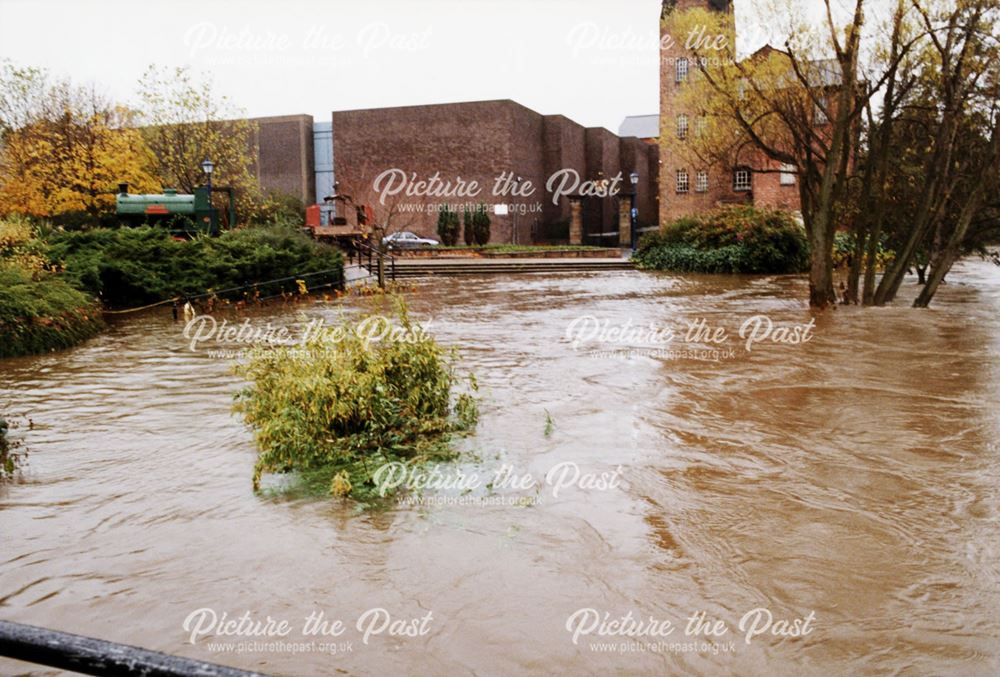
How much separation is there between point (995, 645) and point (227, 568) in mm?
4025

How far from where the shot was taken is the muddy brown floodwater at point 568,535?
12.9 ft

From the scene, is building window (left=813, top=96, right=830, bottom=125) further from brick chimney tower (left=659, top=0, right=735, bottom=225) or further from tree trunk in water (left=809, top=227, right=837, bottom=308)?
brick chimney tower (left=659, top=0, right=735, bottom=225)

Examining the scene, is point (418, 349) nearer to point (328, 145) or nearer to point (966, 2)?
point (966, 2)

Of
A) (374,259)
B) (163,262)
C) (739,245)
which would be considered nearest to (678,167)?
(739,245)

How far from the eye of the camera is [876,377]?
10320mm

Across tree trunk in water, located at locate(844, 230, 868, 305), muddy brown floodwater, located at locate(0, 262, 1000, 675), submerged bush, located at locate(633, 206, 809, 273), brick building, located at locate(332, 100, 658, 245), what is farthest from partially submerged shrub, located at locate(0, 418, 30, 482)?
brick building, located at locate(332, 100, 658, 245)

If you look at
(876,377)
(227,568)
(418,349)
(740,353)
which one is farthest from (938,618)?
(740,353)

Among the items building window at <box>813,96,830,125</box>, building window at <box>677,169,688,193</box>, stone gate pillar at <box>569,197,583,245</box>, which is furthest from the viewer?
building window at <box>677,169,688,193</box>

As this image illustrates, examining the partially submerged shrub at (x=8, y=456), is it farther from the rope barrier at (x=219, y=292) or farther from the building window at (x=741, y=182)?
the building window at (x=741, y=182)

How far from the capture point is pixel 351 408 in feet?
22.1

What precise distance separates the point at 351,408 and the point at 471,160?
131ft

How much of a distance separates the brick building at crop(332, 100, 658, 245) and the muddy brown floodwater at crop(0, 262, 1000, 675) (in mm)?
35047

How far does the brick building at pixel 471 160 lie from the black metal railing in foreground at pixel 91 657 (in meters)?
41.5

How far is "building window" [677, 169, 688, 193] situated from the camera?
148 feet
